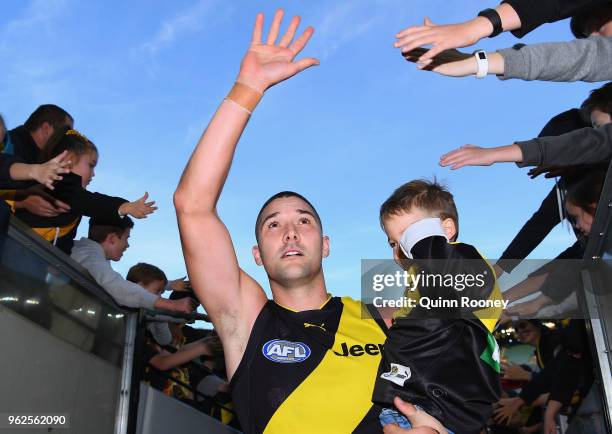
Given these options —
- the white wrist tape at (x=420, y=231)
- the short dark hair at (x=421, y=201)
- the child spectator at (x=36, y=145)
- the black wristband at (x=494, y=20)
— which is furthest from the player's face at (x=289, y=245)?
the child spectator at (x=36, y=145)

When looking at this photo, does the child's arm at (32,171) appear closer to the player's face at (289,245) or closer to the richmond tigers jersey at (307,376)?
the player's face at (289,245)

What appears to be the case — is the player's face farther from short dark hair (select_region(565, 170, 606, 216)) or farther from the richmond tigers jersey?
short dark hair (select_region(565, 170, 606, 216))

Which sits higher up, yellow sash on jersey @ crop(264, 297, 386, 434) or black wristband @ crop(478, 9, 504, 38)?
black wristband @ crop(478, 9, 504, 38)

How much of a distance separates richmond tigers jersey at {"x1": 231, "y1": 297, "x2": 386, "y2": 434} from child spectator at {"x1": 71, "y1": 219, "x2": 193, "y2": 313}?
1570 mm

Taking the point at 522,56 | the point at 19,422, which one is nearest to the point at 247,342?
the point at 19,422

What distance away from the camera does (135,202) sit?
3.88 meters

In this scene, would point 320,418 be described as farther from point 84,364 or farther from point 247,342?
point 84,364

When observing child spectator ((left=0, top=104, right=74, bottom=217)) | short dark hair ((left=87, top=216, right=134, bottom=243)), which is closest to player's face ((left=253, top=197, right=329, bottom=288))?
child spectator ((left=0, top=104, right=74, bottom=217))

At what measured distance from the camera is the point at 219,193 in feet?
7.96

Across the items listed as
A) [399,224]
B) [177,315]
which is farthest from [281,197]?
[177,315]

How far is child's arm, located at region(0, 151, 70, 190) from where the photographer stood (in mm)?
2873

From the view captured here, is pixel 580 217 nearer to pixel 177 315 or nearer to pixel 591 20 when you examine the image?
pixel 591 20

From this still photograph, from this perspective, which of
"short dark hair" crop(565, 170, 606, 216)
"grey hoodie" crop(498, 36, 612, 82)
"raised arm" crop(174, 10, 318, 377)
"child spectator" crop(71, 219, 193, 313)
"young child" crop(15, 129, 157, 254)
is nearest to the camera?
"raised arm" crop(174, 10, 318, 377)

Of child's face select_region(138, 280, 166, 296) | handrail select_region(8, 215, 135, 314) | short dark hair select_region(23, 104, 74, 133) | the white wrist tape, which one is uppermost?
short dark hair select_region(23, 104, 74, 133)
